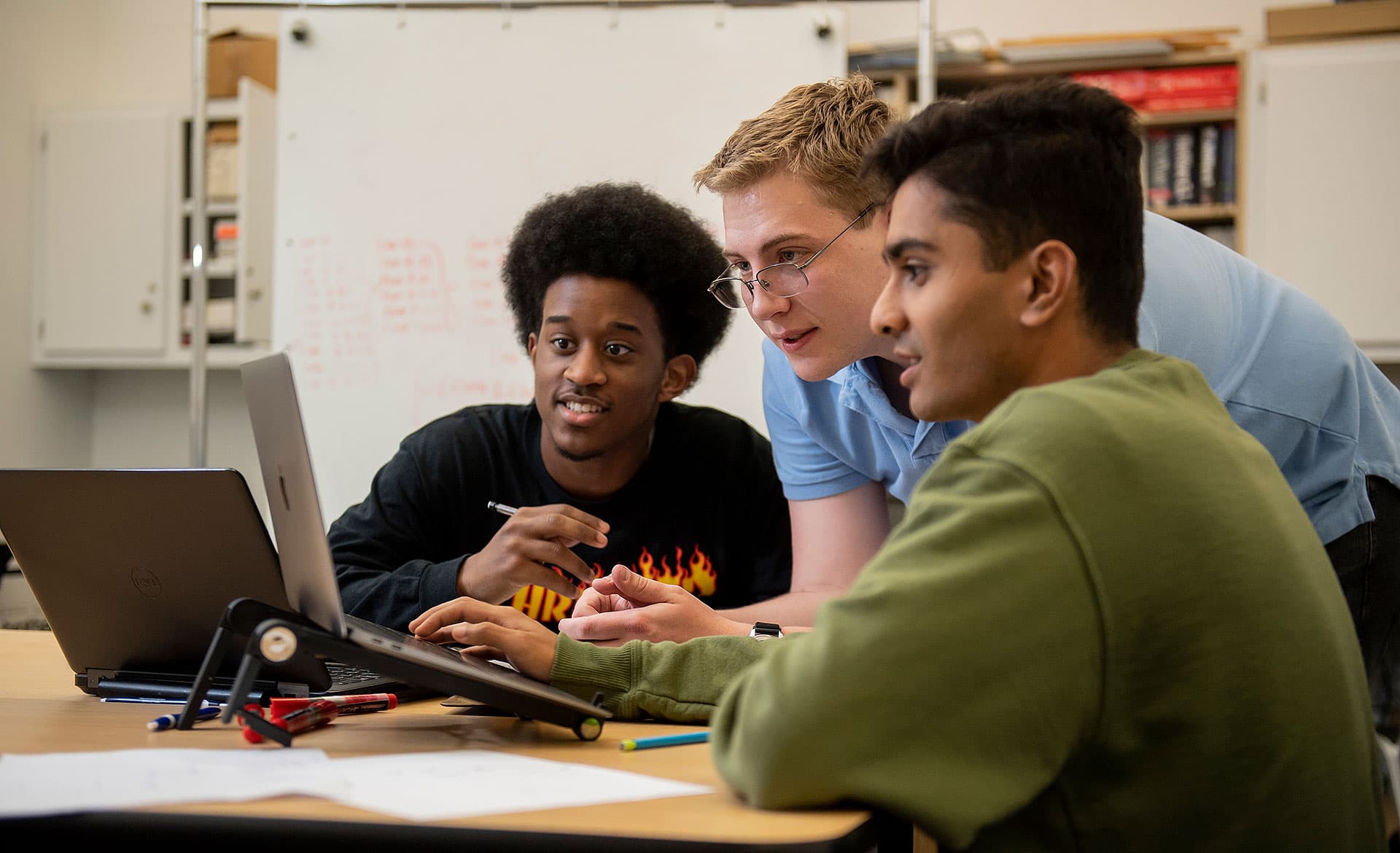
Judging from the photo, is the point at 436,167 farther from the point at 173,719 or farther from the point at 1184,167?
the point at 1184,167

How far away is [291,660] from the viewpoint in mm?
897

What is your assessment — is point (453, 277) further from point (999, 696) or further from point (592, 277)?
point (999, 696)

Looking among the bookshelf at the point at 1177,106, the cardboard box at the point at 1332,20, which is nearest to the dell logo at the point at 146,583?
the bookshelf at the point at 1177,106

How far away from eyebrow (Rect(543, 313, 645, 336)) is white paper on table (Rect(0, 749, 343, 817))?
1.04 meters

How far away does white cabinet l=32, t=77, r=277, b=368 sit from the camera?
406 cm

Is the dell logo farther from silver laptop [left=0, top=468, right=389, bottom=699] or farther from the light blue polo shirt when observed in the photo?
the light blue polo shirt

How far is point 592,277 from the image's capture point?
1.88 meters

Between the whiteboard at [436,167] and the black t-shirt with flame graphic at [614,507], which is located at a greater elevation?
the whiteboard at [436,167]

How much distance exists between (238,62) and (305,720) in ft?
10.8

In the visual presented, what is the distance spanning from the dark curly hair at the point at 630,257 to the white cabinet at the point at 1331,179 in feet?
6.79

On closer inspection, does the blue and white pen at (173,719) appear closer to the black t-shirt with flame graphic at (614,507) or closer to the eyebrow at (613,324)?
the black t-shirt with flame graphic at (614,507)

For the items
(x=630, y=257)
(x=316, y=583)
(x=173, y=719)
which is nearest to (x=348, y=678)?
(x=173, y=719)

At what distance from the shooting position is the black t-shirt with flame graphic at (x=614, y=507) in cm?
183

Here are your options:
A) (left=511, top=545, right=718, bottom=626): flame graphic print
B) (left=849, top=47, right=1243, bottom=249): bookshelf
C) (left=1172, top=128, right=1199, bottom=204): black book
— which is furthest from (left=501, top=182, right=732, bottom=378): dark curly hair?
(left=1172, top=128, right=1199, bottom=204): black book
